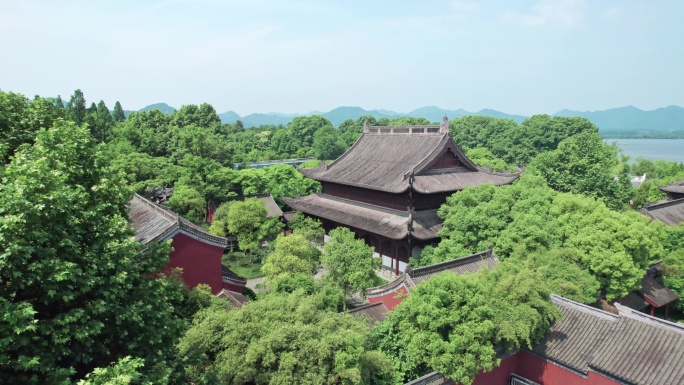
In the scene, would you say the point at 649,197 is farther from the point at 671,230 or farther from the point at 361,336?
the point at 361,336

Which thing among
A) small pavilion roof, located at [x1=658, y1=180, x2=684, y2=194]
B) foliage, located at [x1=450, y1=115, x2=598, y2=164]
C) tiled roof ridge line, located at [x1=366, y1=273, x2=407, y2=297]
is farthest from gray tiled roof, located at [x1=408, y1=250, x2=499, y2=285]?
foliage, located at [x1=450, y1=115, x2=598, y2=164]

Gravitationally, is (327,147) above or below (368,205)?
above

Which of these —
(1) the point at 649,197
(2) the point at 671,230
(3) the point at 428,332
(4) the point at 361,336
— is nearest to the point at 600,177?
(2) the point at 671,230

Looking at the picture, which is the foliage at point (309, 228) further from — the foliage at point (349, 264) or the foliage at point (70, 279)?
the foliage at point (70, 279)

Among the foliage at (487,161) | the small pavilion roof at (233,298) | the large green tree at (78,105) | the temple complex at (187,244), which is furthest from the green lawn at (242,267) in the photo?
the large green tree at (78,105)

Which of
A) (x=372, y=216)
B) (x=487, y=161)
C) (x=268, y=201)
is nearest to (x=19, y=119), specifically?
(x=372, y=216)

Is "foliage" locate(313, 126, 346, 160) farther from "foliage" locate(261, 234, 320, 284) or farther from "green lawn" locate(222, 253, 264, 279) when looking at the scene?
"foliage" locate(261, 234, 320, 284)

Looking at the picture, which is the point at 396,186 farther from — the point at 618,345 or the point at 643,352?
the point at 643,352
